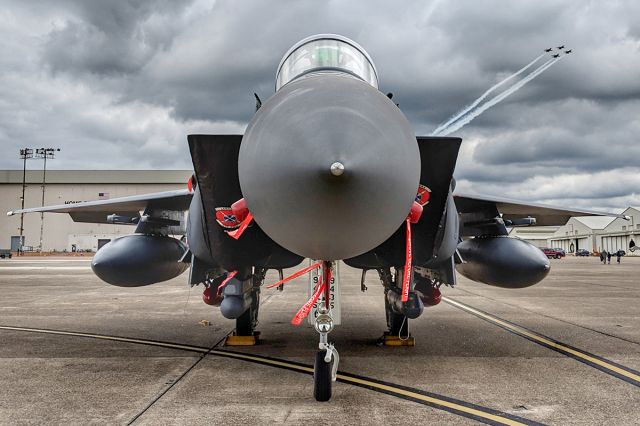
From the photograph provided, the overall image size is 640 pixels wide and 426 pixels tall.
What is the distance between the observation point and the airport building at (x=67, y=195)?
62.2 meters

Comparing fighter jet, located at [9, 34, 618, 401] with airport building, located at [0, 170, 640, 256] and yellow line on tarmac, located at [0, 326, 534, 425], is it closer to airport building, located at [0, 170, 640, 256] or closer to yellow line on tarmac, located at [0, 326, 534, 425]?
yellow line on tarmac, located at [0, 326, 534, 425]

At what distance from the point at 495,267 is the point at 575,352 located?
152cm

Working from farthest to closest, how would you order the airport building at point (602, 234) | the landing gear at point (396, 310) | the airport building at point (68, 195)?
the airport building at point (602, 234) < the airport building at point (68, 195) < the landing gear at point (396, 310)

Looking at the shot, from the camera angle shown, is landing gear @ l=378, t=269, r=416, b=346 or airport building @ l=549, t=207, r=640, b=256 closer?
landing gear @ l=378, t=269, r=416, b=346

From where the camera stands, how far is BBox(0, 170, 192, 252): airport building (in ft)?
204

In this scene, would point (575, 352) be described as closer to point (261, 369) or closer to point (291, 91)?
point (261, 369)

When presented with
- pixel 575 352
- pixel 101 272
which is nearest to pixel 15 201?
pixel 101 272

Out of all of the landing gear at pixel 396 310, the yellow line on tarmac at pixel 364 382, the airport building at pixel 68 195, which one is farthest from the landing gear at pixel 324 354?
the airport building at pixel 68 195

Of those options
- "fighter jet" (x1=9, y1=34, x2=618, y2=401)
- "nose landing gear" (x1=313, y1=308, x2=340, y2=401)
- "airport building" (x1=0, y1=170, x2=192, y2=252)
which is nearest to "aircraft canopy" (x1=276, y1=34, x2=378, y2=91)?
"fighter jet" (x1=9, y1=34, x2=618, y2=401)

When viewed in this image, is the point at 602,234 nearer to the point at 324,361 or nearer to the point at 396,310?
the point at 396,310

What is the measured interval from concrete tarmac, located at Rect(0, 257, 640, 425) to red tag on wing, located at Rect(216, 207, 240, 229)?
1585mm

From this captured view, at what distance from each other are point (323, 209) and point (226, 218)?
70.4 inches

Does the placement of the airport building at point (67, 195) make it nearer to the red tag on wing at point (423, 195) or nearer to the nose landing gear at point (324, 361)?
the nose landing gear at point (324, 361)

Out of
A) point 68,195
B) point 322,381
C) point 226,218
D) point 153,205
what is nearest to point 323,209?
point 226,218
